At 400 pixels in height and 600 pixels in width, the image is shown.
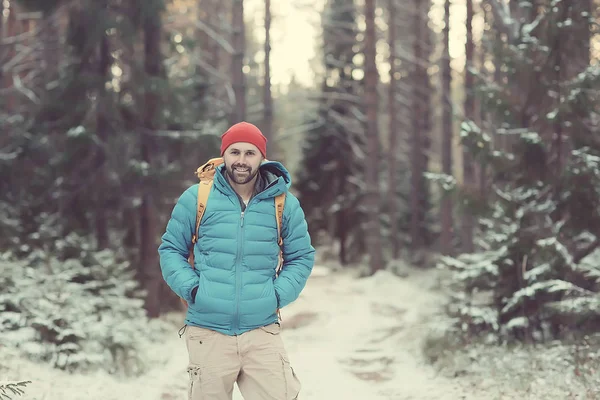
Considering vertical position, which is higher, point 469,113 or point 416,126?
point 469,113

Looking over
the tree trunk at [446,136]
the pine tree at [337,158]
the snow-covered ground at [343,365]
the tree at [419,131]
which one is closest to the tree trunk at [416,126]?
the tree at [419,131]

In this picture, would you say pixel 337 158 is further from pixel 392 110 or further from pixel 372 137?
pixel 372 137

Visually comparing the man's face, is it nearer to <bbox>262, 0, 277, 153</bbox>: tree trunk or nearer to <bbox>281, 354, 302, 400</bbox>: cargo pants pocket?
<bbox>281, 354, 302, 400</bbox>: cargo pants pocket

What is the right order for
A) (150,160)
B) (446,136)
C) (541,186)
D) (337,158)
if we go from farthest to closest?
(337,158) < (446,136) < (150,160) < (541,186)

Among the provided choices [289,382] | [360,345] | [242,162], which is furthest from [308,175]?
[289,382]

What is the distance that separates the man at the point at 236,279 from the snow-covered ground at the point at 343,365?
3.15m

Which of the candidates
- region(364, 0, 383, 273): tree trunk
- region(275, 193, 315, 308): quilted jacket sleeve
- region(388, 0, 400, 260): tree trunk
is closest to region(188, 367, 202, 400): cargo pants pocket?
region(275, 193, 315, 308): quilted jacket sleeve

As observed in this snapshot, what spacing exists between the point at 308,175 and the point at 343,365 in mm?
16907

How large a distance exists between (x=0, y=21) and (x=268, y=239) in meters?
12.7

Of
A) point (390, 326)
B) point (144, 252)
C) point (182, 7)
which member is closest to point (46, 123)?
point (144, 252)

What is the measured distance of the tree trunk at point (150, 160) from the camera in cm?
1343

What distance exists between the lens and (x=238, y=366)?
13.4ft

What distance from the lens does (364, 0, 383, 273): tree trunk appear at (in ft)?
61.3

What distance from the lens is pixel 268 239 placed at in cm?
410
